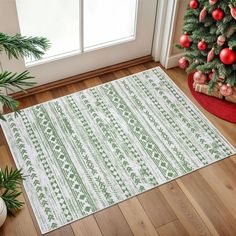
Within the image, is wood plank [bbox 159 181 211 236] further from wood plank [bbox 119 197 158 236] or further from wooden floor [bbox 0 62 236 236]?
Result: wood plank [bbox 119 197 158 236]

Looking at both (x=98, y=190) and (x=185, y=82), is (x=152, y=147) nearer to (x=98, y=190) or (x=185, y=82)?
(x=98, y=190)

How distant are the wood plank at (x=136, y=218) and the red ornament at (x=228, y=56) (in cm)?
84

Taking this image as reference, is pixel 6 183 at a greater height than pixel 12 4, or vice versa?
pixel 12 4

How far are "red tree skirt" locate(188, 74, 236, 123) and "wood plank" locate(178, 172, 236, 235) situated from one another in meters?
0.47

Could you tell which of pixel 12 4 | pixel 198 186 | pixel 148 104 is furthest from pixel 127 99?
pixel 12 4

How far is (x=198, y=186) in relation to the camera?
1.90 meters

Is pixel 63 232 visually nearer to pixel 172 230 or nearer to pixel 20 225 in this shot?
pixel 20 225

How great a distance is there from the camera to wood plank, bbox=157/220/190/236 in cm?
171

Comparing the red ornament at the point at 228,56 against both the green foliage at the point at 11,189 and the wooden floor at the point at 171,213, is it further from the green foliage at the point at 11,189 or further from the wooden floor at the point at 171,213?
the green foliage at the point at 11,189

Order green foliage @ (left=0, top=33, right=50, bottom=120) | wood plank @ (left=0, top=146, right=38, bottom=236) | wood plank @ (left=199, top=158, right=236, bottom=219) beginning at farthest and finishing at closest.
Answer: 1. wood plank @ (left=199, top=158, right=236, bottom=219)
2. wood plank @ (left=0, top=146, right=38, bottom=236)
3. green foliage @ (left=0, top=33, right=50, bottom=120)

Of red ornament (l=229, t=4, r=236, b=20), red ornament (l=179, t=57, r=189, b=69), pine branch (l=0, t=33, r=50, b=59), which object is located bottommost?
red ornament (l=229, t=4, r=236, b=20)

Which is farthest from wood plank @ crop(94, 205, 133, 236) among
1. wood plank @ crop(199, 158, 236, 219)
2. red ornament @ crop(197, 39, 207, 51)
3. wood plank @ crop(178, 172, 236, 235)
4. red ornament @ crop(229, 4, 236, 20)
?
red ornament @ crop(229, 4, 236, 20)

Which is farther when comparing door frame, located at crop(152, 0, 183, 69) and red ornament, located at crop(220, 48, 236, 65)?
door frame, located at crop(152, 0, 183, 69)

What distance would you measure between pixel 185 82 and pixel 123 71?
41 centimetres
